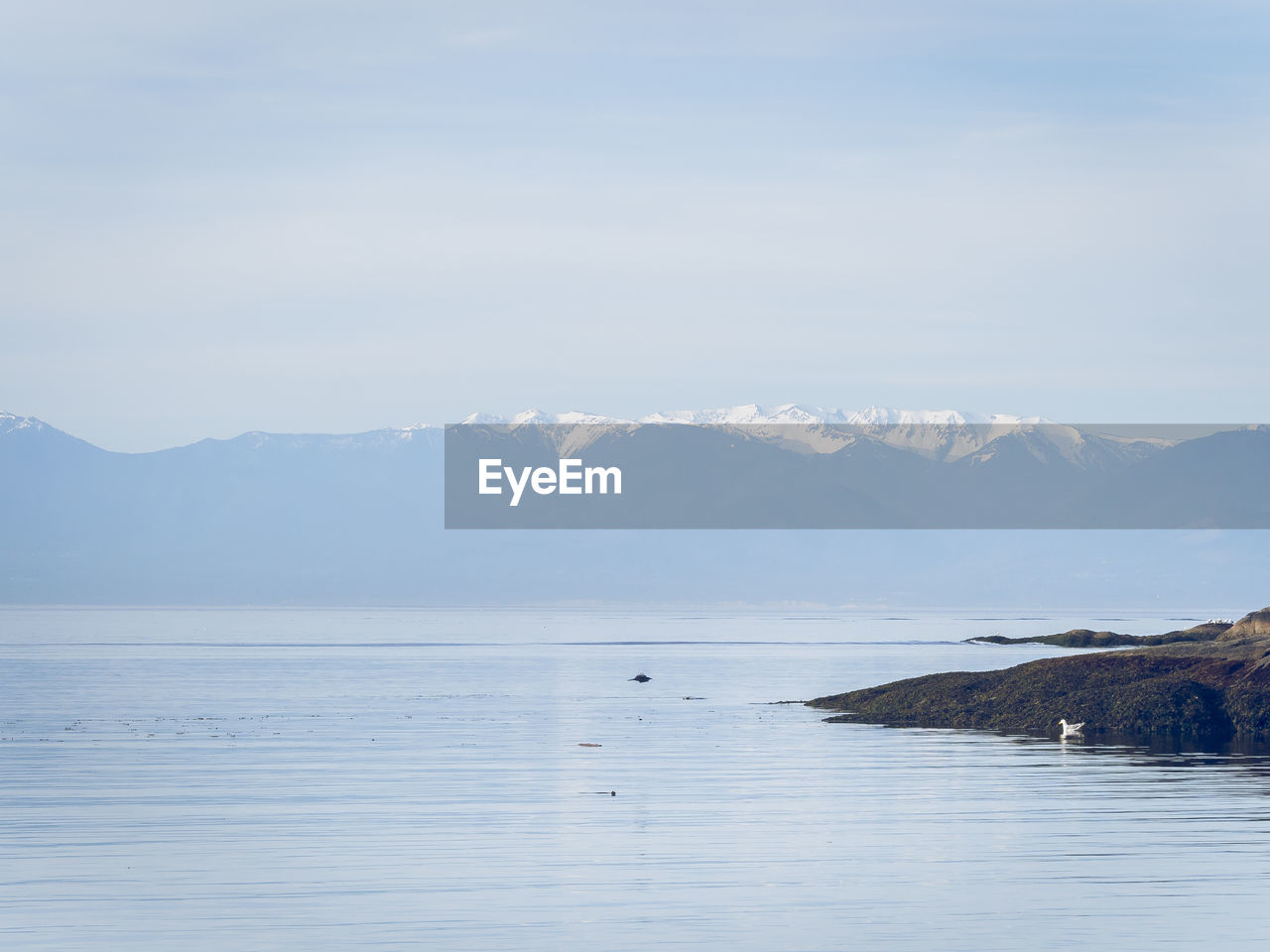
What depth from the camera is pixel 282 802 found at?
44.7 metres

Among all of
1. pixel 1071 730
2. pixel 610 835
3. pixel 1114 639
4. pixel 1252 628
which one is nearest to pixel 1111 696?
pixel 1071 730

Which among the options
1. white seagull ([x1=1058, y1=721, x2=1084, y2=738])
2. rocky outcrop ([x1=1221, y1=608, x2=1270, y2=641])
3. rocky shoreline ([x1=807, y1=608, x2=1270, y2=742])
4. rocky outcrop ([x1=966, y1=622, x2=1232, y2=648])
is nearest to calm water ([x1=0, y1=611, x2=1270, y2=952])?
white seagull ([x1=1058, y1=721, x2=1084, y2=738])

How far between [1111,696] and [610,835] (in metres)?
34.8

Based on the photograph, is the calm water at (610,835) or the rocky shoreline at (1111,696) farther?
the rocky shoreline at (1111,696)

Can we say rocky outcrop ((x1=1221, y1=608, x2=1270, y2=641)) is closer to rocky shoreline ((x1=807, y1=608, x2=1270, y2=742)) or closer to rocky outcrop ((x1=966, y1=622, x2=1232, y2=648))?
rocky shoreline ((x1=807, y1=608, x2=1270, y2=742))

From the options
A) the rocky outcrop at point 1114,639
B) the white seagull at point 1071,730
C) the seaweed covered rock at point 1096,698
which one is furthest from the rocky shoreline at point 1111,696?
the rocky outcrop at point 1114,639

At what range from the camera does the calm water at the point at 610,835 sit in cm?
2878

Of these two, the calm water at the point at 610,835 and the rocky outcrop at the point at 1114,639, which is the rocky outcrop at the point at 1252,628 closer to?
the calm water at the point at 610,835

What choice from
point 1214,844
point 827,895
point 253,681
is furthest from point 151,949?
point 253,681

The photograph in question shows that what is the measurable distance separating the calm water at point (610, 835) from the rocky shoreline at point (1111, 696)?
4860mm

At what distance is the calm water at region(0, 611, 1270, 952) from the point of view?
94.4ft

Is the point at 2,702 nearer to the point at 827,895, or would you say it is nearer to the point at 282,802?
the point at 282,802

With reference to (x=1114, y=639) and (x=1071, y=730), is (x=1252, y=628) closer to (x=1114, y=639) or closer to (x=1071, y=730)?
(x=1071, y=730)

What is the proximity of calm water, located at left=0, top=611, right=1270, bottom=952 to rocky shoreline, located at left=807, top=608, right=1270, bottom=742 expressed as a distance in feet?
15.9
